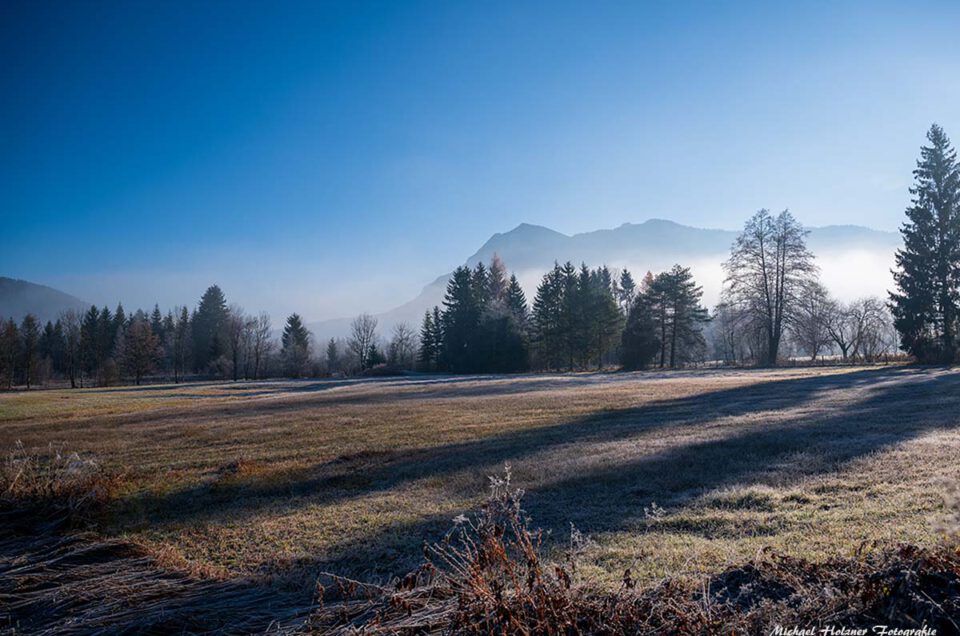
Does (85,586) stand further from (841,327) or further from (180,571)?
(841,327)

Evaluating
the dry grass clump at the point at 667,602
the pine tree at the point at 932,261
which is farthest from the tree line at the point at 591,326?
the dry grass clump at the point at 667,602

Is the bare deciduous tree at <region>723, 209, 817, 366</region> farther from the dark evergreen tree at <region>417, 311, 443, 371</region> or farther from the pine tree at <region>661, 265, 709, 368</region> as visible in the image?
the dark evergreen tree at <region>417, 311, 443, 371</region>

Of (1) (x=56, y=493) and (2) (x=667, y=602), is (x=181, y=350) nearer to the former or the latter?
(1) (x=56, y=493)

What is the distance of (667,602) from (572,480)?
5.18 m

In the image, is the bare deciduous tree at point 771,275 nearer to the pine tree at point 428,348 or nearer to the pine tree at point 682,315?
the pine tree at point 682,315

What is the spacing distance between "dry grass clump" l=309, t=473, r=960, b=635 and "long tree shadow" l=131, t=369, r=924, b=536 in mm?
5083

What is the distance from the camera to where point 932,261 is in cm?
3269

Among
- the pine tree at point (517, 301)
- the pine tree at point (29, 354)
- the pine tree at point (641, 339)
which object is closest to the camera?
the pine tree at point (641, 339)

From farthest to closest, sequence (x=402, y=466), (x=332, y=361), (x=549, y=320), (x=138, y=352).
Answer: (x=332, y=361) < (x=138, y=352) < (x=549, y=320) < (x=402, y=466)

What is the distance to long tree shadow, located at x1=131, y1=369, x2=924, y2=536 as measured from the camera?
735 centimetres

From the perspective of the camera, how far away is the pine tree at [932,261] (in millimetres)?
31953

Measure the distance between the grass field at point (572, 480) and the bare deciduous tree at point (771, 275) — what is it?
85.7ft

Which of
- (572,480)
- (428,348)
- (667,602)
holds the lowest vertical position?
(572,480)

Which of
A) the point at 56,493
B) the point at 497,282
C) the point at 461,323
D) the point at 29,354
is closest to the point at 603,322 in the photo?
the point at 461,323
